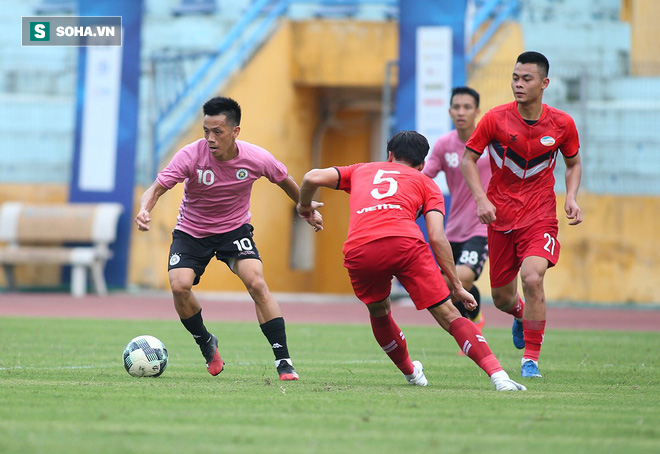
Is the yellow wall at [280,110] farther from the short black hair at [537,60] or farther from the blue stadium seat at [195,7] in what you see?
the short black hair at [537,60]

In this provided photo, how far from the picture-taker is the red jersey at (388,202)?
22.2ft

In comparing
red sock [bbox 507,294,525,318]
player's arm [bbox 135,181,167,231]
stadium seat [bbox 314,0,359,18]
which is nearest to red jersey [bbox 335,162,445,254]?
player's arm [bbox 135,181,167,231]

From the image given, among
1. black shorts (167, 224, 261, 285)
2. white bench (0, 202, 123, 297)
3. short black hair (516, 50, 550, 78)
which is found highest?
short black hair (516, 50, 550, 78)

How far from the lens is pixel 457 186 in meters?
10.5

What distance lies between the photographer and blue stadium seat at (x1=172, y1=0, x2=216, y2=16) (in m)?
22.3

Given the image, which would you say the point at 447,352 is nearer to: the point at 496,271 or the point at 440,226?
the point at 496,271

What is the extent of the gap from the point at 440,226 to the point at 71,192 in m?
14.6

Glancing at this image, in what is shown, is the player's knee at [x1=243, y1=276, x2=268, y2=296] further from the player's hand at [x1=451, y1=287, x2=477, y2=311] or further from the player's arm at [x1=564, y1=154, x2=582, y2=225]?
the player's arm at [x1=564, y1=154, x2=582, y2=225]

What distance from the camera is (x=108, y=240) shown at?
19.1 m

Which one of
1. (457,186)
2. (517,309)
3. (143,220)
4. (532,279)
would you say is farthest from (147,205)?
(457,186)

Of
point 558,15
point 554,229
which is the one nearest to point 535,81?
point 554,229

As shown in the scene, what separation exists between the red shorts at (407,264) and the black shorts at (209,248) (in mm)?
1316

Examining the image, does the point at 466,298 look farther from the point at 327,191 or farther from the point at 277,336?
the point at 327,191

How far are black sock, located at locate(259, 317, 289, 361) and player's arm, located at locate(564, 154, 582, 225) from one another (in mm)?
2333
